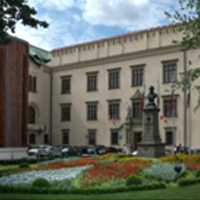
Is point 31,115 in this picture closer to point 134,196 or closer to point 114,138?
point 114,138

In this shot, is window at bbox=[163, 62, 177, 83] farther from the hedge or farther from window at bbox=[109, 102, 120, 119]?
the hedge

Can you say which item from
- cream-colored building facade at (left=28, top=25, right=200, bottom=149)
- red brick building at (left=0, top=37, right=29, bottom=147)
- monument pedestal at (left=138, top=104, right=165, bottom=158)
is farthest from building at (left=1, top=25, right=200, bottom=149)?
red brick building at (left=0, top=37, right=29, bottom=147)

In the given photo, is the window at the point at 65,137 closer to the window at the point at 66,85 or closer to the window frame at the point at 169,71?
the window at the point at 66,85

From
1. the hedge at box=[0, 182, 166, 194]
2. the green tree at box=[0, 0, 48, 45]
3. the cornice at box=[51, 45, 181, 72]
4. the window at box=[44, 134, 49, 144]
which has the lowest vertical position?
the hedge at box=[0, 182, 166, 194]

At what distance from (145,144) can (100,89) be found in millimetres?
24399

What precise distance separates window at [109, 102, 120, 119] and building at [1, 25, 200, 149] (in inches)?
5.0

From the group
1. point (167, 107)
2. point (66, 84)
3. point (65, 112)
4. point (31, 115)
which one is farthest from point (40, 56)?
point (167, 107)

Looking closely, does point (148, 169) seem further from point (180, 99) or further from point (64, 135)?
point (64, 135)

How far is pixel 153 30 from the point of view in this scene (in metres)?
45.7

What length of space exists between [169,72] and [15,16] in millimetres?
29965

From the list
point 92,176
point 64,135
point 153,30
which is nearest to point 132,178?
point 92,176

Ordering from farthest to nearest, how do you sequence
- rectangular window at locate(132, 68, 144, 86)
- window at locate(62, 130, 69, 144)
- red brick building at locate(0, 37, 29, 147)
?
window at locate(62, 130, 69, 144)
rectangular window at locate(132, 68, 144, 86)
red brick building at locate(0, 37, 29, 147)

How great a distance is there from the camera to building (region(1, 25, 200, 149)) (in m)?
43.2

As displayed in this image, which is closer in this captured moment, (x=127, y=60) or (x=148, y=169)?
(x=148, y=169)
